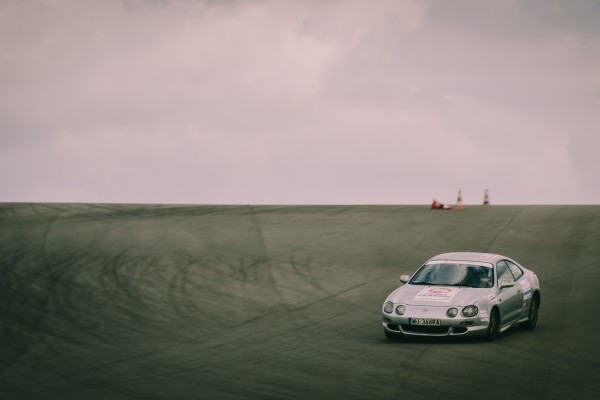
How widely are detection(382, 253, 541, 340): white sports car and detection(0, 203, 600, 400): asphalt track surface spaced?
309 mm

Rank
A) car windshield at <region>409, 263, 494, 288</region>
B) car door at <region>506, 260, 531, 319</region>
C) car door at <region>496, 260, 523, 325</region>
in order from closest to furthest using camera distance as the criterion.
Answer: car door at <region>496, 260, 523, 325</region>
car windshield at <region>409, 263, 494, 288</region>
car door at <region>506, 260, 531, 319</region>

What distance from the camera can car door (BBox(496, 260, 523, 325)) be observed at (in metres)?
16.2

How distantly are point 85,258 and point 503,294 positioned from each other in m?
11.6

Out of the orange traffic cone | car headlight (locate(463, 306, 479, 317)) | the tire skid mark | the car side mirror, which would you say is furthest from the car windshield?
the orange traffic cone

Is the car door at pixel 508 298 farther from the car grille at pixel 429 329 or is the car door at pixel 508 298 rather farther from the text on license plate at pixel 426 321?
the text on license plate at pixel 426 321

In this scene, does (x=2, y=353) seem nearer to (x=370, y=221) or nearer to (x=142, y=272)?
(x=142, y=272)

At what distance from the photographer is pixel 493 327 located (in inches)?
619

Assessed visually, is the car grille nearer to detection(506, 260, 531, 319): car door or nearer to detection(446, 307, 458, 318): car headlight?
detection(446, 307, 458, 318): car headlight

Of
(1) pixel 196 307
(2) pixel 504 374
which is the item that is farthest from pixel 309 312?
(2) pixel 504 374

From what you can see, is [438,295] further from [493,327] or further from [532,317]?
[532,317]

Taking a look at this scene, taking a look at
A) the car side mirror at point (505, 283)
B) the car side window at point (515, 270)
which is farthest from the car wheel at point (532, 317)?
the car side mirror at point (505, 283)

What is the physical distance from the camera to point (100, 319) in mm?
18203

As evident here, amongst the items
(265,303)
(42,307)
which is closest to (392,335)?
(265,303)

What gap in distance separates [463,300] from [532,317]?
2.04 metres
